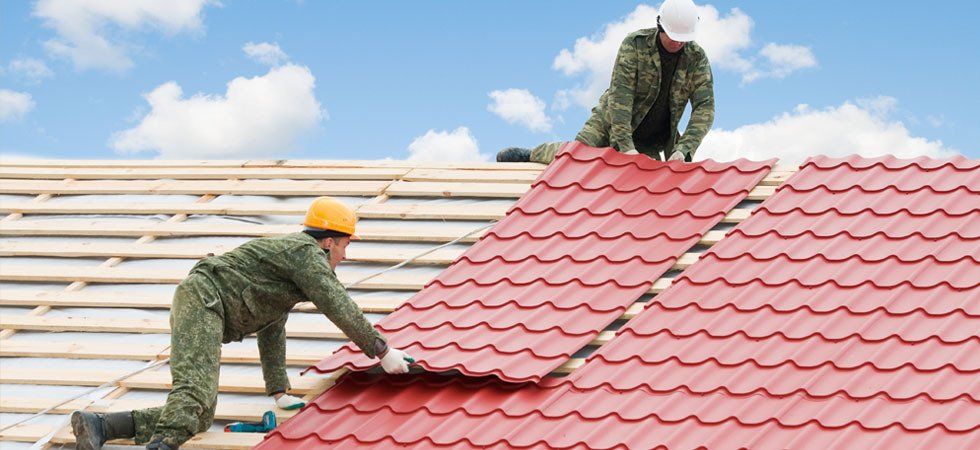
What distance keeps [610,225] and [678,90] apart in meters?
1.45

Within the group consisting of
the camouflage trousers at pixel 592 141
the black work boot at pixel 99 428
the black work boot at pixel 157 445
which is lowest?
the black work boot at pixel 157 445

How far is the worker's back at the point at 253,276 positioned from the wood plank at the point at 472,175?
2811 mm

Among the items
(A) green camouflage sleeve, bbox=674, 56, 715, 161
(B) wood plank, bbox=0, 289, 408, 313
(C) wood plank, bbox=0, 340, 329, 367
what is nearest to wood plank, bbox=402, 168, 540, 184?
(A) green camouflage sleeve, bbox=674, 56, 715, 161

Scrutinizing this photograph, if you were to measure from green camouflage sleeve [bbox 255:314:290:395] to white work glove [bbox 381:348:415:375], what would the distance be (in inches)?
22.1

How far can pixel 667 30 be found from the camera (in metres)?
7.98

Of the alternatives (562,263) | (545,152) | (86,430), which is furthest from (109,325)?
(545,152)

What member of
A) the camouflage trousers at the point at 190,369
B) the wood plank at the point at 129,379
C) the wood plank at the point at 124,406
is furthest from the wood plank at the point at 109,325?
the camouflage trousers at the point at 190,369

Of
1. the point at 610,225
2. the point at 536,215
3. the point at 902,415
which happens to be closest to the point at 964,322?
the point at 902,415

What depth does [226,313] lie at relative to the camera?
19.7ft

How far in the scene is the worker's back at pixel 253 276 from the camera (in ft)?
19.4

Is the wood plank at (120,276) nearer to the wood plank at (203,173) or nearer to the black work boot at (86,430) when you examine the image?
the wood plank at (203,173)

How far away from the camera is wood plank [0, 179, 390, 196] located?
8953mm

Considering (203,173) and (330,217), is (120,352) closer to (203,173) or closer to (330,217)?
(330,217)

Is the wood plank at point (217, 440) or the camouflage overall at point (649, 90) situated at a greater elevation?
the camouflage overall at point (649, 90)
